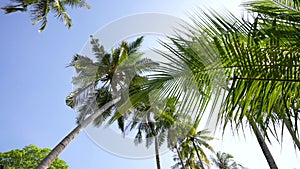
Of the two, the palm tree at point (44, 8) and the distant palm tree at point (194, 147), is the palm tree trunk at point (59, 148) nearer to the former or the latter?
the palm tree at point (44, 8)

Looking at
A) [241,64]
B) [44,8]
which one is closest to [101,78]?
[44,8]

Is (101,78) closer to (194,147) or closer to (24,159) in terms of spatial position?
(24,159)

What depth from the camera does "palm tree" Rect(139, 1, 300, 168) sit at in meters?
1.83

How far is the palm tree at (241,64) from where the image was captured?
1.83m

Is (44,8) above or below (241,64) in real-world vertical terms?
Result: above

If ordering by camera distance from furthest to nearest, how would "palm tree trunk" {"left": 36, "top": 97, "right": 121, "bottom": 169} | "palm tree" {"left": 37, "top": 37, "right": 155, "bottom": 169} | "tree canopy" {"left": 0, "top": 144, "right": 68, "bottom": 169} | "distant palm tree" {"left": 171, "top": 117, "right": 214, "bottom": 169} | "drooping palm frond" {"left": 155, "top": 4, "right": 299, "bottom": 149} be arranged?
"distant palm tree" {"left": 171, "top": 117, "right": 214, "bottom": 169}, "tree canopy" {"left": 0, "top": 144, "right": 68, "bottom": 169}, "palm tree" {"left": 37, "top": 37, "right": 155, "bottom": 169}, "palm tree trunk" {"left": 36, "top": 97, "right": 121, "bottom": 169}, "drooping palm frond" {"left": 155, "top": 4, "right": 299, "bottom": 149}

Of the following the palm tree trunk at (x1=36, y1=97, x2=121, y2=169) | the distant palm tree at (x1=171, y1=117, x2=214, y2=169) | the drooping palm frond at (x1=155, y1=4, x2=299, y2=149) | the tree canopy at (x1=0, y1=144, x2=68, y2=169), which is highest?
the tree canopy at (x1=0, y1=144, x2=68, y2=169)

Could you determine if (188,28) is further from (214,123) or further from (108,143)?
(108,143)

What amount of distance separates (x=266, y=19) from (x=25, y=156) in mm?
23546

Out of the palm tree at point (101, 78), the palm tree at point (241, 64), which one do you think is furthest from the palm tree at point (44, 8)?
the palm tree at point (241, 64)

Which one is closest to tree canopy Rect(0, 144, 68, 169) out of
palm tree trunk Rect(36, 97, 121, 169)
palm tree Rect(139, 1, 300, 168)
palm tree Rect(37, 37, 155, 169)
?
palm tree Rect(37, 37, 155, 169)

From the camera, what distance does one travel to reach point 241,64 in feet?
5.99

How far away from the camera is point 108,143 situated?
28.7ft

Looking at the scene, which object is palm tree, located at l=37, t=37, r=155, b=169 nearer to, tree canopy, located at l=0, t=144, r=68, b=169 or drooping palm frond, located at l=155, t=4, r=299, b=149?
tree canopy, located at l=0, t=144, r=68, b=169
